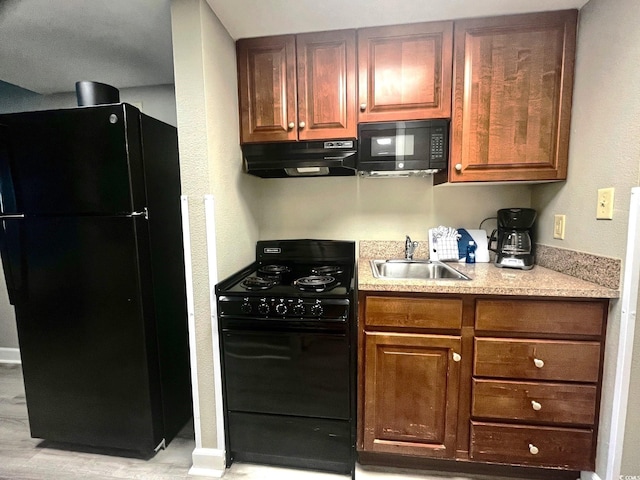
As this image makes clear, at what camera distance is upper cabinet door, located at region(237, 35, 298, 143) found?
1.59 metres

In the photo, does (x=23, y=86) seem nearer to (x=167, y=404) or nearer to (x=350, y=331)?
(x=167, y=404)

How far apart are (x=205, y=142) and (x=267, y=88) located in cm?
56

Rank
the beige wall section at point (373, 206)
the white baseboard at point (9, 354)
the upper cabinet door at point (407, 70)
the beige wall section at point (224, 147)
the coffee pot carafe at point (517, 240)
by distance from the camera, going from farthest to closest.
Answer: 1. the white baseboard at point (9, 354)
2. the beige wall section at point (373, 206)
3. the coffee pot carafe at point (517, 240)
4. the upper cabinet door at point (407, 70)
5. the beige wall section at point (224, 147)

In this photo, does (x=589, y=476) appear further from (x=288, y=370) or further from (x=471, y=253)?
(x=288, y=370)

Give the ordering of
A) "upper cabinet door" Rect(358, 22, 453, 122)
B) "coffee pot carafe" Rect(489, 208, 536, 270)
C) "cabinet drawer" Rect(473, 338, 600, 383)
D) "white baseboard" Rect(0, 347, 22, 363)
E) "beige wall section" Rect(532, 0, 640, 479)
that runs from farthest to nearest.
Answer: "white baseboard" Rect(0, 347, 22, 363)
"coffee pot carafe" Rect(489, 208, 536, 270)
"upper cabinet door" Rect(358, 22, 453, 122)
"cabinet drawer" Rect(473, 338, 600, 383)
"beige wall section" Rect(532, 0, 640, 479)

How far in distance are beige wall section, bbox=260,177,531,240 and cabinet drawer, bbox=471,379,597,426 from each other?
0.98m

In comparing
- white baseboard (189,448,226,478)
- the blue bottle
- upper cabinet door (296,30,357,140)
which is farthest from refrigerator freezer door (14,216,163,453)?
the blue bottle

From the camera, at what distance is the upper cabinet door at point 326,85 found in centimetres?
156

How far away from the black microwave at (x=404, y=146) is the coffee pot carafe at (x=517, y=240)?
541 millimetres

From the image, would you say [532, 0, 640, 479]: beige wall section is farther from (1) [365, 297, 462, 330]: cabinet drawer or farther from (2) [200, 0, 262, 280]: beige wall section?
(2) [200, 0, 262, 280]: beige wall section

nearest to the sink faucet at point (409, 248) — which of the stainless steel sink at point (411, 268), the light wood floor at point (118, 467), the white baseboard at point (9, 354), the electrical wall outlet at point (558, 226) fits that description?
the stainless steel sink at point (411, 268)

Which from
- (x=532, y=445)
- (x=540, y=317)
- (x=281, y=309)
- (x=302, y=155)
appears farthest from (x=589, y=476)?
(x=302, y=155)

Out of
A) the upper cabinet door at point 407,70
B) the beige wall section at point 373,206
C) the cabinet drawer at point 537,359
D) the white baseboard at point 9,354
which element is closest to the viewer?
the cabinet drawer at point 537,359

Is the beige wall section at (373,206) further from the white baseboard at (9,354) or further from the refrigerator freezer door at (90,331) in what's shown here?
the white baseboard at (9,354)
